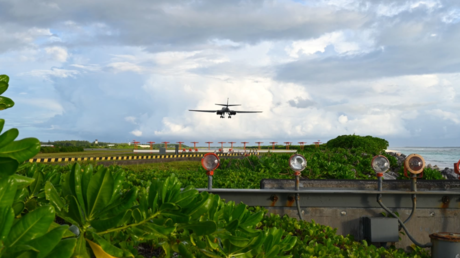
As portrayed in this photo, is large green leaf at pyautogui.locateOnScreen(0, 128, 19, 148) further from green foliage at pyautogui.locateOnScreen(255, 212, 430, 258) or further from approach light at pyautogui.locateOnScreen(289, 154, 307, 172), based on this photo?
approach light at pyautogui.locateOnScreen(289, 154, 307, 172)

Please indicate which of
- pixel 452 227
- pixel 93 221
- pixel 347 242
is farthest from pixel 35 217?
pixel 452 227

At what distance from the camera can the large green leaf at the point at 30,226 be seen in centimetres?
106

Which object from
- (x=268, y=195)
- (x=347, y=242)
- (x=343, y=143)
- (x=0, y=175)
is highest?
(x=343, y=143)

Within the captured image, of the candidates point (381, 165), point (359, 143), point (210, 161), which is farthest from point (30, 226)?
point (359, 143)

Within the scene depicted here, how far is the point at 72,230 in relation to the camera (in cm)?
147

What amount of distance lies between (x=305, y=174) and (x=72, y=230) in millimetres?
9451

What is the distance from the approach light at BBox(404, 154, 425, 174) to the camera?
656 centimetres

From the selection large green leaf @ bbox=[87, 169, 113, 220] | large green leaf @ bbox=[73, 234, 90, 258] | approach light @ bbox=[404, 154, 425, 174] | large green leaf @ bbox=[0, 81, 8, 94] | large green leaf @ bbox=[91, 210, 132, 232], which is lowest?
large green leaf @ bbox=[73, 234, 90, 258]

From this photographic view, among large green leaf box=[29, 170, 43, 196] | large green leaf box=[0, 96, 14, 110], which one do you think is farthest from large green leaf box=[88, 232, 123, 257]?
large green leaf box=[29, 170, 43, 196]

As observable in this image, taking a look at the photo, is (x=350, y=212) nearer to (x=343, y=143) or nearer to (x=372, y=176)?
(x=372, y=176)

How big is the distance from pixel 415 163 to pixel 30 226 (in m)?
6.78

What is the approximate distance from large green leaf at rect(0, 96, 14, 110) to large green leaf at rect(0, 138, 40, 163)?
396mm

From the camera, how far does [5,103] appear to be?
57.7 inches

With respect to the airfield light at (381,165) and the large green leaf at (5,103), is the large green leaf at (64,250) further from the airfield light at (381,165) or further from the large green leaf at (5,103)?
the airfield light at (381,165)
